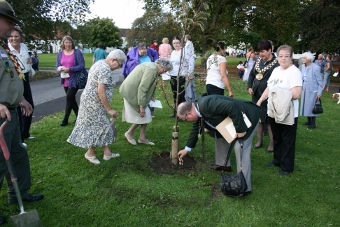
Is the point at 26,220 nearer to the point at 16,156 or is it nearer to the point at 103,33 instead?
the point at 16,156

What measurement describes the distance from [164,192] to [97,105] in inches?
63.4

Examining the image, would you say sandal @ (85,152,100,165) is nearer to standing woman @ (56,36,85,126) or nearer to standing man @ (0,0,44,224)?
standing man @ (0,0,44,224)

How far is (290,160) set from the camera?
4699 mm

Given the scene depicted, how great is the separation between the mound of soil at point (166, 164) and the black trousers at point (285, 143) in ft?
4.57

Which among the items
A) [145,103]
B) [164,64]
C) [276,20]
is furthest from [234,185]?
[276,20]

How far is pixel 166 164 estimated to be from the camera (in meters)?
4.90

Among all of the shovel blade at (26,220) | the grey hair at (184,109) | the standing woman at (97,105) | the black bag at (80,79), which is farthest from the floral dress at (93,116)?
the black bag at (80,79)

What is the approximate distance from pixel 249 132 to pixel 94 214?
214cm

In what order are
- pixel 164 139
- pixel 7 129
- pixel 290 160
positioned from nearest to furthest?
pixel 7 129 < pixel 290 160 < pixel 164 139

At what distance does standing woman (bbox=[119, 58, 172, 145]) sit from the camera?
191 inches

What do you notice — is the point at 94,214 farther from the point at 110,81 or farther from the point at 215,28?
the point at 215,28

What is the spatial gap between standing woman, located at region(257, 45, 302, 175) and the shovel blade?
3446 mm

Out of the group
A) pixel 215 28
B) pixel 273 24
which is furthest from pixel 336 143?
pixel 273 24

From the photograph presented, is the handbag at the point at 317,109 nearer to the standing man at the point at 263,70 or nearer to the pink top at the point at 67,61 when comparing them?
the standing man at the point at 263,70
